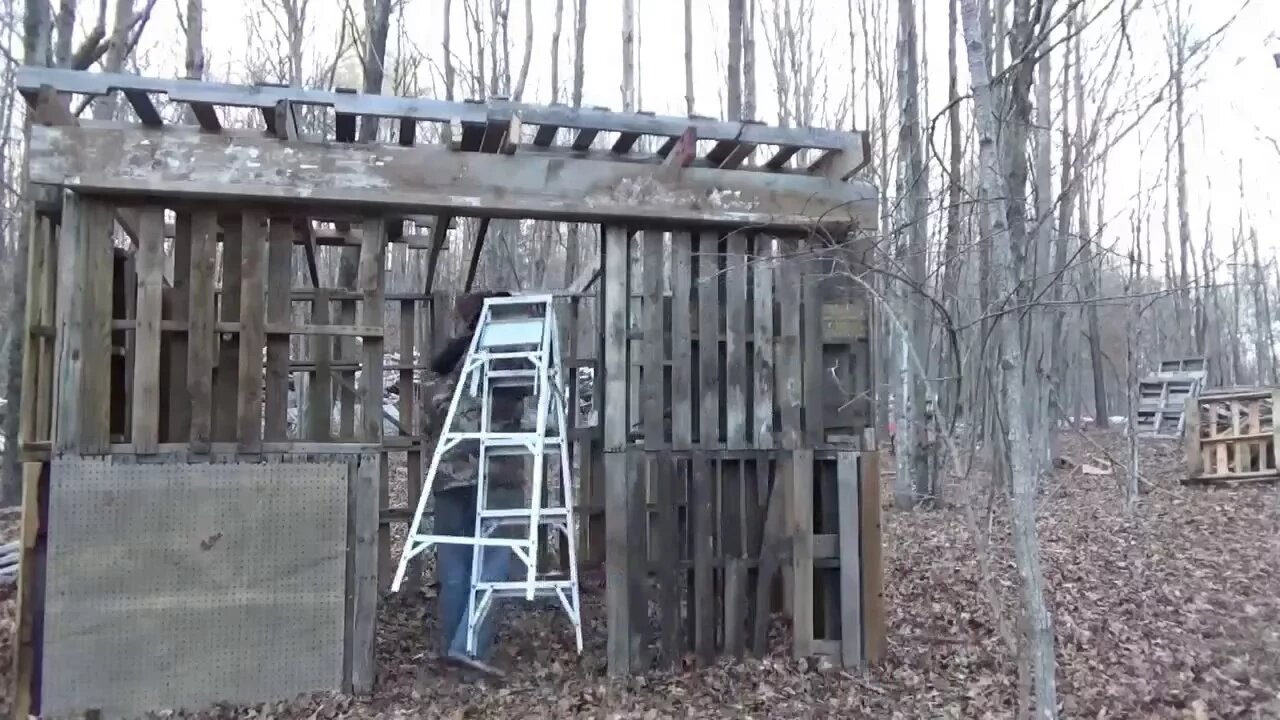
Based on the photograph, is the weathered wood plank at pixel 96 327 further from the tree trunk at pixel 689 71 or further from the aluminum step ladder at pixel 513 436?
the tree trunk at pixel 689 71

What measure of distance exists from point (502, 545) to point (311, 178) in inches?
98.9

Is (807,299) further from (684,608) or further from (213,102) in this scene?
(213,102)

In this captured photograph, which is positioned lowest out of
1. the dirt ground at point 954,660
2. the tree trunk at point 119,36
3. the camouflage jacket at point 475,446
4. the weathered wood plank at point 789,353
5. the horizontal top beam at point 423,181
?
the dirt ground at point 954,660

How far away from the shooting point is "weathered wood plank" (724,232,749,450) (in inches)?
233

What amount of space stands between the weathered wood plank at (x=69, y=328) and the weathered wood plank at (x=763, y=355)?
4025 mm

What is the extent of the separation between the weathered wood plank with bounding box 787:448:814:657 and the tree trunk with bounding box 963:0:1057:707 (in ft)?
6.39

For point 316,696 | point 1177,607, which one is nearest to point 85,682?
point 316,696

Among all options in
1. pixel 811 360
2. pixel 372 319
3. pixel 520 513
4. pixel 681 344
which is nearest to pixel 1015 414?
pixel 811 360

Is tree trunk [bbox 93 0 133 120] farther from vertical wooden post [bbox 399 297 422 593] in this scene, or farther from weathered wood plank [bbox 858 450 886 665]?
weathered wood plank [bbox 858 450 886 665]

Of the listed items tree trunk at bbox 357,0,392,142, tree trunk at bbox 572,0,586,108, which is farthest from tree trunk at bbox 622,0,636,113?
tree trunk at bbox 357,0,392,142

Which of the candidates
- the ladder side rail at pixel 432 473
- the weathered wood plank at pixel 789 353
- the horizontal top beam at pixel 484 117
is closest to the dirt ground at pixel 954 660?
the ladder side rail at pixel 432 473

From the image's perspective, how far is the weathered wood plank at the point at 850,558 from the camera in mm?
5891

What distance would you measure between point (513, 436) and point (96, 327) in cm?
252

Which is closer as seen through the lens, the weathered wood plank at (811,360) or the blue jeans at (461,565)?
the blue jeans at (461,565)
